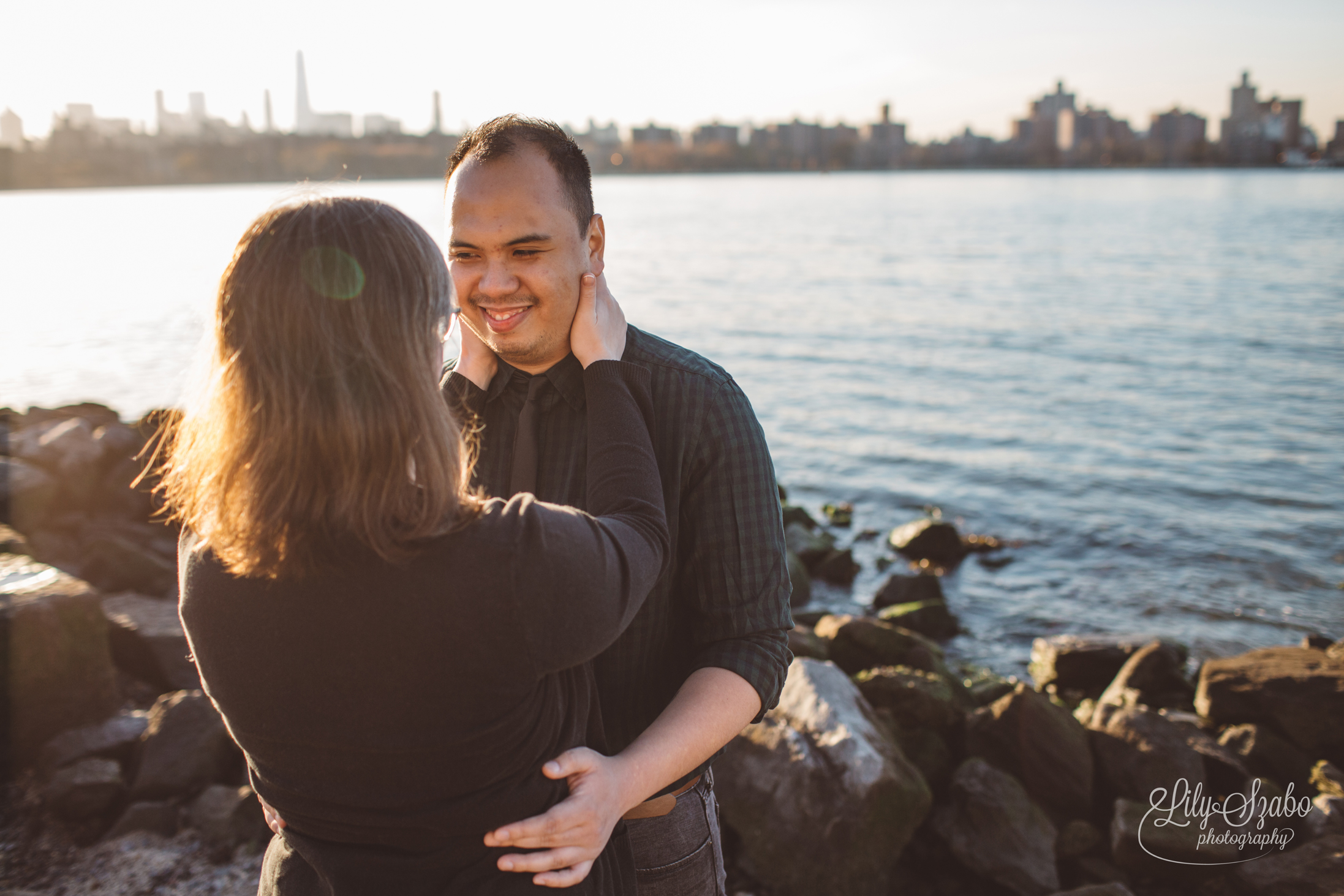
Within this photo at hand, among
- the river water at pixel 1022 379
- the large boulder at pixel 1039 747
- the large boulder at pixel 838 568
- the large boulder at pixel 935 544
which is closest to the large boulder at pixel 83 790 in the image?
the river water at pixel 1022 379

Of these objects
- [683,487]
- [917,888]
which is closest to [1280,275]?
[917,888]

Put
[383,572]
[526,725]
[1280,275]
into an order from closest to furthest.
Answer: [383,572]
[526,725]
[1280,275]

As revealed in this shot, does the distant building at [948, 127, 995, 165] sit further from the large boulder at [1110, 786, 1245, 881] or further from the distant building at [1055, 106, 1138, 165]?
the large boulder at [1110, 786, 1245, 881]

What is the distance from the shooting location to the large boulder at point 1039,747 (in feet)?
17.9

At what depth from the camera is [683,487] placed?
7.86ft

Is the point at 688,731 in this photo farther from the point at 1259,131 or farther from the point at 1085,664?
the point at 1259,131

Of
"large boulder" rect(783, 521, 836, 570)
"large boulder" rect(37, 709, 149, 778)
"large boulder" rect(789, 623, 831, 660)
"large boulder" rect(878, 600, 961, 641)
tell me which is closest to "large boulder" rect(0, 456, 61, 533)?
"large boulder" rect(37, 709, 149, 778)

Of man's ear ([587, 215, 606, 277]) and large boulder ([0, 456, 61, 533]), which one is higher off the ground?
man's ear ([587, 215, 606, 277])

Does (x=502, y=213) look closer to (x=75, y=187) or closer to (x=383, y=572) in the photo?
(x=383, y=572)

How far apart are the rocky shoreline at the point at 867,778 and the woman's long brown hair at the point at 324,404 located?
11.3 feet

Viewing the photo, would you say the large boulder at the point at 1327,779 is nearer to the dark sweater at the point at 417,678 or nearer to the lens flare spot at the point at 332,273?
the dark sweater at the point at 417,678

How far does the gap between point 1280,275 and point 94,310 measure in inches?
1585

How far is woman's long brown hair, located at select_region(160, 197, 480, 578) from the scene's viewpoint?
4.87 feet

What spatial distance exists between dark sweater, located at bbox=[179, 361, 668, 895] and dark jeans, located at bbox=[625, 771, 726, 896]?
2.58 ft
